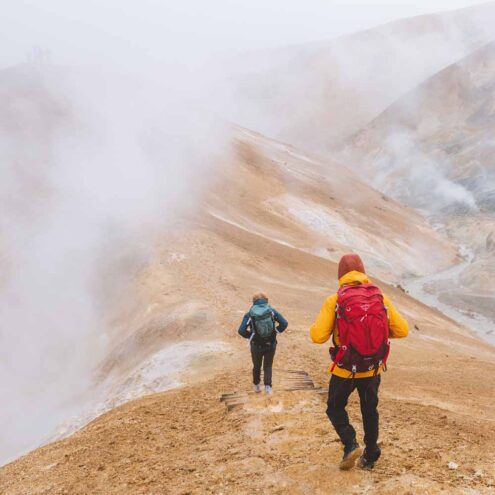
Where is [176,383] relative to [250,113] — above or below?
below

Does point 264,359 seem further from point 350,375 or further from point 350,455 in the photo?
point 350,375

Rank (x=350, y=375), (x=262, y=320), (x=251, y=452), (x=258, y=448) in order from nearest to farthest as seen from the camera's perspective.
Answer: (x=350, y=375) < (x=251, y=452) < (x=258, y=448) < (x=262, y=320)

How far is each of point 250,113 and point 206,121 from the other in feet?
243

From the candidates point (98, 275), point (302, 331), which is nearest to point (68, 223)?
point (98, 275)

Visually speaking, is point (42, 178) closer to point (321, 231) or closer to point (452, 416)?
point (321, 231)

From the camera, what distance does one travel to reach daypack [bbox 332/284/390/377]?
18.6 feet

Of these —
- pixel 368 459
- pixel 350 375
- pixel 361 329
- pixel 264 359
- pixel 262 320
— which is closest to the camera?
pixel 361 329

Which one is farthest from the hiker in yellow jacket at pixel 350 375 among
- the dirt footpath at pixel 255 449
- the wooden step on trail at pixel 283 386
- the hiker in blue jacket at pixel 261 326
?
the wooden step on trail at pixel 283 386

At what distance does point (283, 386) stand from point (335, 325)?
4.74 m

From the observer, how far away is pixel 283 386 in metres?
10.3

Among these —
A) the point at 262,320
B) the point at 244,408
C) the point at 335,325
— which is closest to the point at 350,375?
the point at 335,325

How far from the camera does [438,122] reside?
96.0 metres

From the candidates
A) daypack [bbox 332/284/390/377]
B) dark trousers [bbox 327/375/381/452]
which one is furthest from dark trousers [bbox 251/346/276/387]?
daypack [bbox 332/284/390/377]

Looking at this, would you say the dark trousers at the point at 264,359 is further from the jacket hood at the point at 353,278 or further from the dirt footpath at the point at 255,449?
the jacket hood at the point at 353,278
